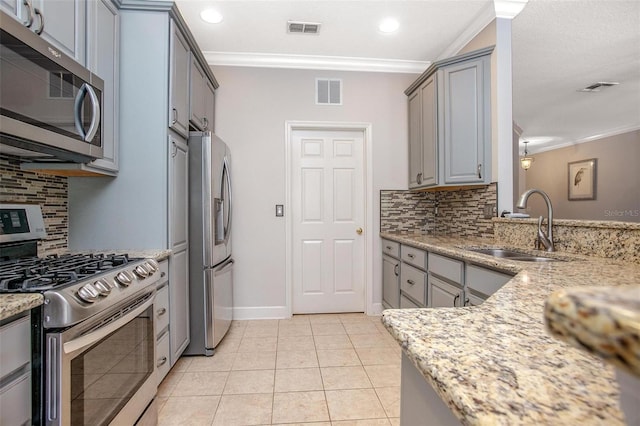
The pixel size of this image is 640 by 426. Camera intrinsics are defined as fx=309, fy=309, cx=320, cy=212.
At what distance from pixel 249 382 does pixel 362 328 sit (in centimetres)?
131

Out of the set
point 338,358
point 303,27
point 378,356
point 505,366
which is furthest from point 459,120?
point 505,366

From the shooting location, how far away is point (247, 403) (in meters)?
1.84

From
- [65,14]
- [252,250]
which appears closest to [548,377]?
[65,14]

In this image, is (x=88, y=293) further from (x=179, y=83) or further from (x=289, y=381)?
(x=179, y=83)

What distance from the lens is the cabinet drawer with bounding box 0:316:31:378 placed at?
88 cm

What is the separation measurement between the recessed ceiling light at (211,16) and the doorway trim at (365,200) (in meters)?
1.08

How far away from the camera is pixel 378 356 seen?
2.42 m

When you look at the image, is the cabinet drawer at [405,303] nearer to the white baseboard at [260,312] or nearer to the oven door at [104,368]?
the white baseboard at [260,312]

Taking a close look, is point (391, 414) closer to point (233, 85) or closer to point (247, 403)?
point (247, 403)

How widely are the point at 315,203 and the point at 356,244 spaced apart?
0.65m

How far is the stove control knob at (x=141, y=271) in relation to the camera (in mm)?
1475

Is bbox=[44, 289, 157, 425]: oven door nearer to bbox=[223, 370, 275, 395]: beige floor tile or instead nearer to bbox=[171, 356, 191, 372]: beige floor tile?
bbox=[223, 370, 275, 395]: beige floor tile

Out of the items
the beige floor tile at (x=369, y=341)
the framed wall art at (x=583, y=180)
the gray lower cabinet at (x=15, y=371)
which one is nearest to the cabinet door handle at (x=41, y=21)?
the gray lower cabinet at (x=15, y=371)

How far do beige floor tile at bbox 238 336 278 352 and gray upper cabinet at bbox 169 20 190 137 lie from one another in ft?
5.82
